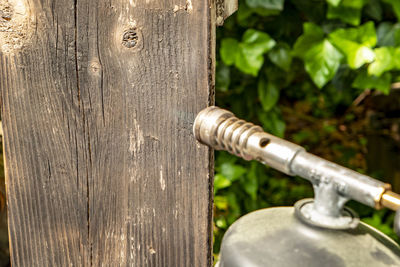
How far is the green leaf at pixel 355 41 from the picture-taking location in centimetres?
180

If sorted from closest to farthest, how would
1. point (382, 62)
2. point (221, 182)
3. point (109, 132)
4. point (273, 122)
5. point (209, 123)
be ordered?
point (209, 123)
point (109, 132)
point (382, 62)
point (221, 182)
point (273, 122)

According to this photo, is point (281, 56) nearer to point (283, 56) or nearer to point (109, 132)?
point (283, 56)

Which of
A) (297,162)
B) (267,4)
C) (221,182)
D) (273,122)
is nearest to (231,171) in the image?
(221,182)

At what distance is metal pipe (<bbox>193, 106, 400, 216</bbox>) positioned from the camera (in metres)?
0.66

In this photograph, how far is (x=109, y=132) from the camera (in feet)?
3.41

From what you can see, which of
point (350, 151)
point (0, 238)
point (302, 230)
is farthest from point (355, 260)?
point (350, 151)

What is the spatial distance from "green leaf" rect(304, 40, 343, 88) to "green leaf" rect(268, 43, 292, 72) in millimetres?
171

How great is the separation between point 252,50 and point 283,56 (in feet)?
0.75

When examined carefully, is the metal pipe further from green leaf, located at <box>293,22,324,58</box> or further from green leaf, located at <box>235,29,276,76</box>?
green leaf, located at <box>293,22,324,58</box>

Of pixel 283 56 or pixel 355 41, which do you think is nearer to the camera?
pixel 355 41

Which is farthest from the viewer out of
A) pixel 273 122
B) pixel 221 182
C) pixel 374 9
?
pixel 273 122

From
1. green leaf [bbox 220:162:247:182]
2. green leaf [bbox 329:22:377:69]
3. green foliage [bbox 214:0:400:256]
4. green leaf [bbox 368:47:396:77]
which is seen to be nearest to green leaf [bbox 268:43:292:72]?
green foliage [bbox 214:0:400:256]

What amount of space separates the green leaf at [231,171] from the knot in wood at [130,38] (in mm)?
1290

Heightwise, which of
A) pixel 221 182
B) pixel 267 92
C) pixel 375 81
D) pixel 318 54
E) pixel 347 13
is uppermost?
pixel 347 13
